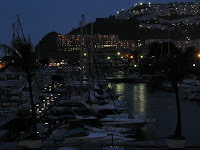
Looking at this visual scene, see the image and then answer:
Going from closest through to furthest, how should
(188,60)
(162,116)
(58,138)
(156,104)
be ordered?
(188,60) < (58,138) < (162,116) < (156,104)

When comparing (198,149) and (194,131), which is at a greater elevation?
(198,149)

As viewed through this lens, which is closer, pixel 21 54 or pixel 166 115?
pixel 21 54

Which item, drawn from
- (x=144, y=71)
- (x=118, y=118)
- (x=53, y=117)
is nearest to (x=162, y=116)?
(x=118, y=118)

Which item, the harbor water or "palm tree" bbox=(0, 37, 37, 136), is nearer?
"palm tree" bbox=(0, 37, 37, 136)

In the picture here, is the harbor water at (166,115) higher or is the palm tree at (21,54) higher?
the palm tree at (21,54)

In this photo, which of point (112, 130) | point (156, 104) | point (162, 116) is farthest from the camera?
point (156, 104)

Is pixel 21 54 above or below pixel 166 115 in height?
above

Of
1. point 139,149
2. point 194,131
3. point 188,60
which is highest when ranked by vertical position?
point 188,60

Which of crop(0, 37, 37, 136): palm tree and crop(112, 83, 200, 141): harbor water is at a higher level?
crop(0, 37, 37, 136): palm tree

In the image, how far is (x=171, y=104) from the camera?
37750 mm

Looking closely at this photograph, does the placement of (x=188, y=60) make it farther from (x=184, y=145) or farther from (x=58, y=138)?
(x=58, y=138)

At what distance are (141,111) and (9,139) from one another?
17.4 meters

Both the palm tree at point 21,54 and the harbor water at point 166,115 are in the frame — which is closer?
the palm tree at point 21,54

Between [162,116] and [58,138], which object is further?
[162,116]
